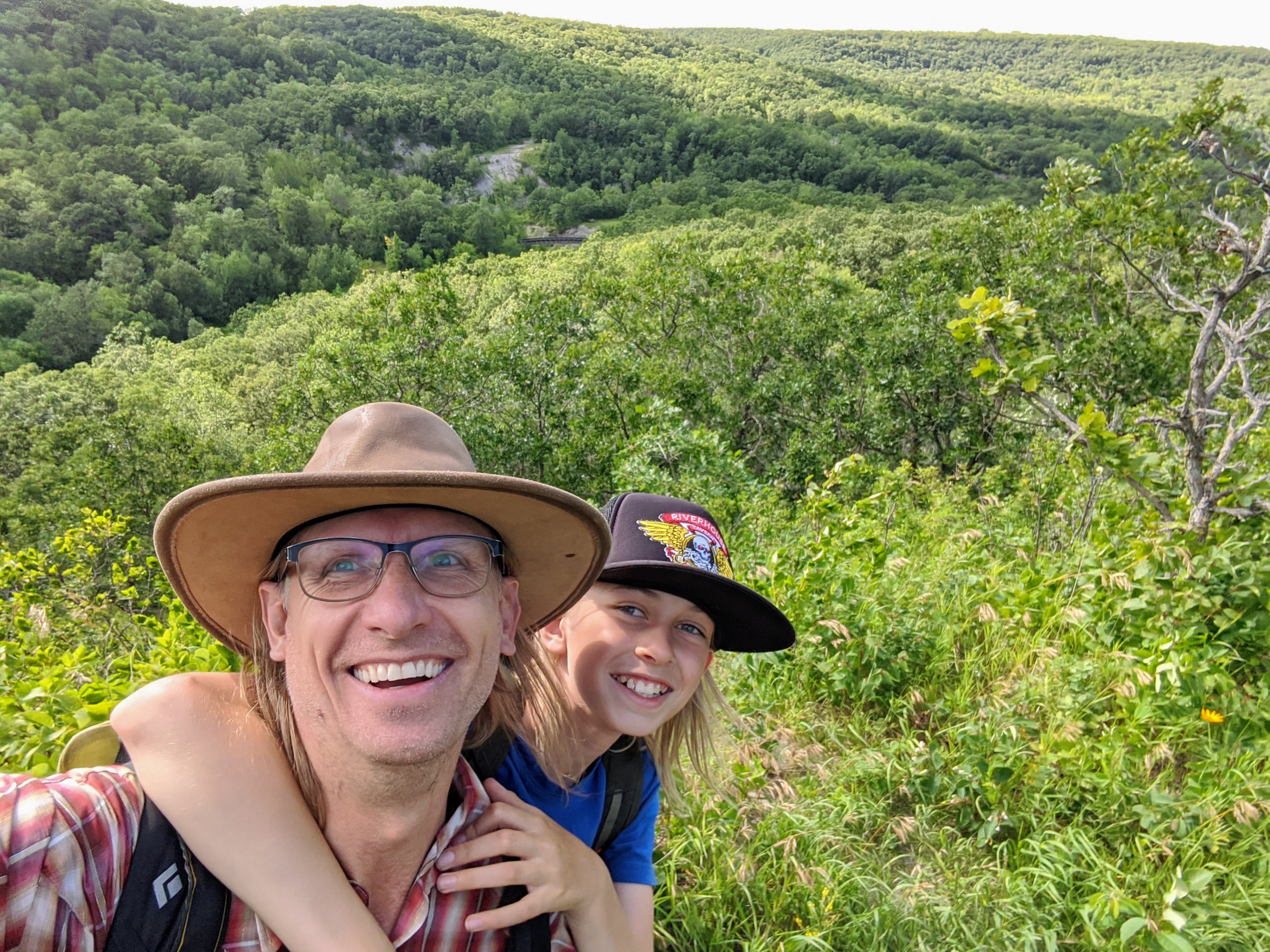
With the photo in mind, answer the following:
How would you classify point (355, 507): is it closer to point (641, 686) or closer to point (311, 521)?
point (311, 521)

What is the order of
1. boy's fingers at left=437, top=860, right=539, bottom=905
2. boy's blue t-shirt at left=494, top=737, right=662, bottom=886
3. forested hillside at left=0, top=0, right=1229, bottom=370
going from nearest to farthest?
boy's fingers at left=437, top=860, right=539, bottom=905 < boy's blue t-shirt at left=494, top=737, right=662, bottom=886 < forested hillside at left=0, top=0, right=1229, bottom=370

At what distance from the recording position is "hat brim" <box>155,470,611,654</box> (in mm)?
1162

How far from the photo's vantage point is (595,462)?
14.3 metres

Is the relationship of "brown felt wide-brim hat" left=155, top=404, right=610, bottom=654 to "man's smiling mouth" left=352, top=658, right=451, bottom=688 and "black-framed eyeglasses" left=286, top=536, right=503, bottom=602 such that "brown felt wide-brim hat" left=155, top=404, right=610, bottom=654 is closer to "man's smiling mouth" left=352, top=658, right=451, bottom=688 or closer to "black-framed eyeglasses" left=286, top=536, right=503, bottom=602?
"black-framed eyeglasses" left=286, top=536, right=503, bottom=602

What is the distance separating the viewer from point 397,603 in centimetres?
121

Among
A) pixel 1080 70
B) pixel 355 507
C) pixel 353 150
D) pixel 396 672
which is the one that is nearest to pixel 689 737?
pixel 396 672

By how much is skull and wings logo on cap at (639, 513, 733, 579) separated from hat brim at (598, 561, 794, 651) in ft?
0.12

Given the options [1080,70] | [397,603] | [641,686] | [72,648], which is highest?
[1080,70]

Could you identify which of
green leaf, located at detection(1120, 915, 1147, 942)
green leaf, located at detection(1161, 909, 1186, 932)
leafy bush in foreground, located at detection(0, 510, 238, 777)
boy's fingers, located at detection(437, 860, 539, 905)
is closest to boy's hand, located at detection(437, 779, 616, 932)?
boy's fingers, located at detection(437, 860, 539, 905)

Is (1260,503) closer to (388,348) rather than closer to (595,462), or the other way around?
(595,462)

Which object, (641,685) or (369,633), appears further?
(641,685)

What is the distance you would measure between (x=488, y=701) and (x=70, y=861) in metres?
0.77

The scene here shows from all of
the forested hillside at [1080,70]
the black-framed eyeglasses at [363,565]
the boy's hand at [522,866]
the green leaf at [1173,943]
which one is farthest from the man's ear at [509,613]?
the forested hillside at [1080,70]

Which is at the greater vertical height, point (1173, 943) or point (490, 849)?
point (490, 849)
